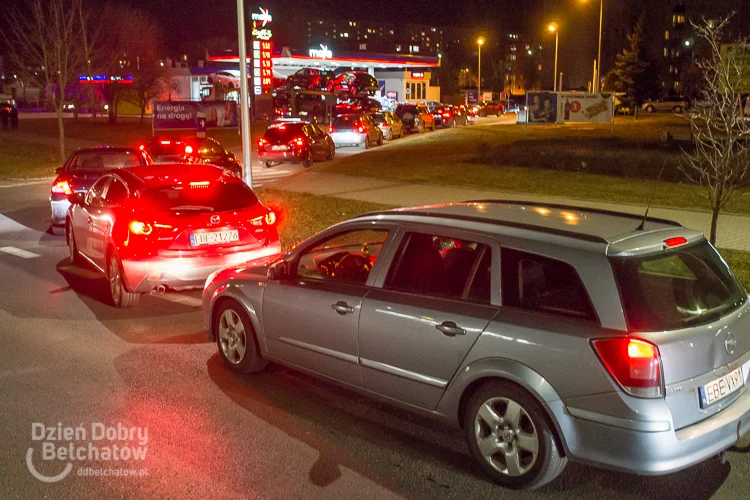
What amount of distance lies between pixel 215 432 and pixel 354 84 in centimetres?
5959

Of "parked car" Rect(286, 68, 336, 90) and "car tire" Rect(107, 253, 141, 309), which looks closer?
"car tire" Rect(107, 253, 141, 309)

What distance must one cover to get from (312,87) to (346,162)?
3701 cm

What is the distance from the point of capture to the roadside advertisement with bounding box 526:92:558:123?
1585 inches

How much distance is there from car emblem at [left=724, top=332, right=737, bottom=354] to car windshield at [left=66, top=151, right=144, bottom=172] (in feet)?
39.8

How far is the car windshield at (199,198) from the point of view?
8586 mm

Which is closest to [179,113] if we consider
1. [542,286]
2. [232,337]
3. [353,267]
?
[232,337]

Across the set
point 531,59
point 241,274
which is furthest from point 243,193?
point 531,59

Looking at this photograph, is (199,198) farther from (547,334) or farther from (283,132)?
(283,132)

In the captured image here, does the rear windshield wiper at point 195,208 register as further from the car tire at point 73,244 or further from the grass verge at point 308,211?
the grass verge at point 308,211

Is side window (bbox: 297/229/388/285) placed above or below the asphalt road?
above

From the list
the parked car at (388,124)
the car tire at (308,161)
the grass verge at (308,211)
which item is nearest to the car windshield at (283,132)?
the car tire at (308,161)

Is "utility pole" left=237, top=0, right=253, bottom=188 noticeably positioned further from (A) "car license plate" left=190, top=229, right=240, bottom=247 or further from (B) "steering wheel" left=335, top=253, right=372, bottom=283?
(B) "steering wheel" left=335, top=253, right=372, bottom=283

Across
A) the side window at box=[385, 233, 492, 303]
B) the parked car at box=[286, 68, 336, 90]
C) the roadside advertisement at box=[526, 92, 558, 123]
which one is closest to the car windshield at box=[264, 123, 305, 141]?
the roadside advertisement at box=[526, 92, 558, 123]

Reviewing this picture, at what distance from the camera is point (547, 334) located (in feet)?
14.2
